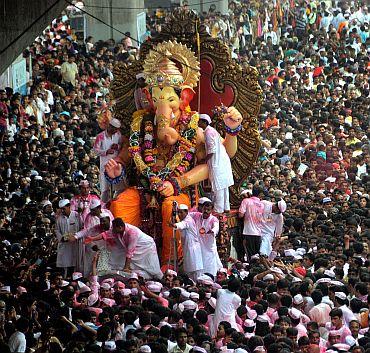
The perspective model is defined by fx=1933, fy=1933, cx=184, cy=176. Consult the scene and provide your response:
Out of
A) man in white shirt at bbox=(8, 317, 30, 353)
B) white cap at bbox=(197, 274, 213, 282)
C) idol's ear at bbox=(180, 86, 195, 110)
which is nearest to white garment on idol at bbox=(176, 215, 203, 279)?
white cap at bbox=(197, 274, 213, 282)

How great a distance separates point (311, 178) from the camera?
29141 mm

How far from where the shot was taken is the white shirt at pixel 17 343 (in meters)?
20.1

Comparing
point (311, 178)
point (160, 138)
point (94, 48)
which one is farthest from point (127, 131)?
point (94, 48)

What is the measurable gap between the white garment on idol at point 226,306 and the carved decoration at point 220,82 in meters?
A: 3.48

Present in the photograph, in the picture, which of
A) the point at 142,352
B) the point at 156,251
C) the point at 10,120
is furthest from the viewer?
the point at 10,120

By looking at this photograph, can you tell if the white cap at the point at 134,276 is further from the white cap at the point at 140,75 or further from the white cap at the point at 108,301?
the white cap at the point at 140,75

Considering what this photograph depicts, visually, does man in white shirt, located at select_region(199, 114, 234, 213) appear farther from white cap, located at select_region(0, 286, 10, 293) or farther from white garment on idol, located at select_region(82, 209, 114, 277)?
white cap, located at select_region(0, 286, 10, 293)

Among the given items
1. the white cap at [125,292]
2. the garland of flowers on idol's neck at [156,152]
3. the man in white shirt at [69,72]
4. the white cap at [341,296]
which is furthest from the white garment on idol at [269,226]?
the man in white shirt at [69,72]

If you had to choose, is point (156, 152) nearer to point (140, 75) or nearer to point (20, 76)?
point (140, 75)

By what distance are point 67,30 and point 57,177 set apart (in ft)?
46.1

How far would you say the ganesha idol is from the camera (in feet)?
77.4

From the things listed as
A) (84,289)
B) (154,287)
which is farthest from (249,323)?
(84,289)

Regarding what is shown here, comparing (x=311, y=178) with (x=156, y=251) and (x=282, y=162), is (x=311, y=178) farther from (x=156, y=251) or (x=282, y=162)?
(x=156, y=251)

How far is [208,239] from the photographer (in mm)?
23203
